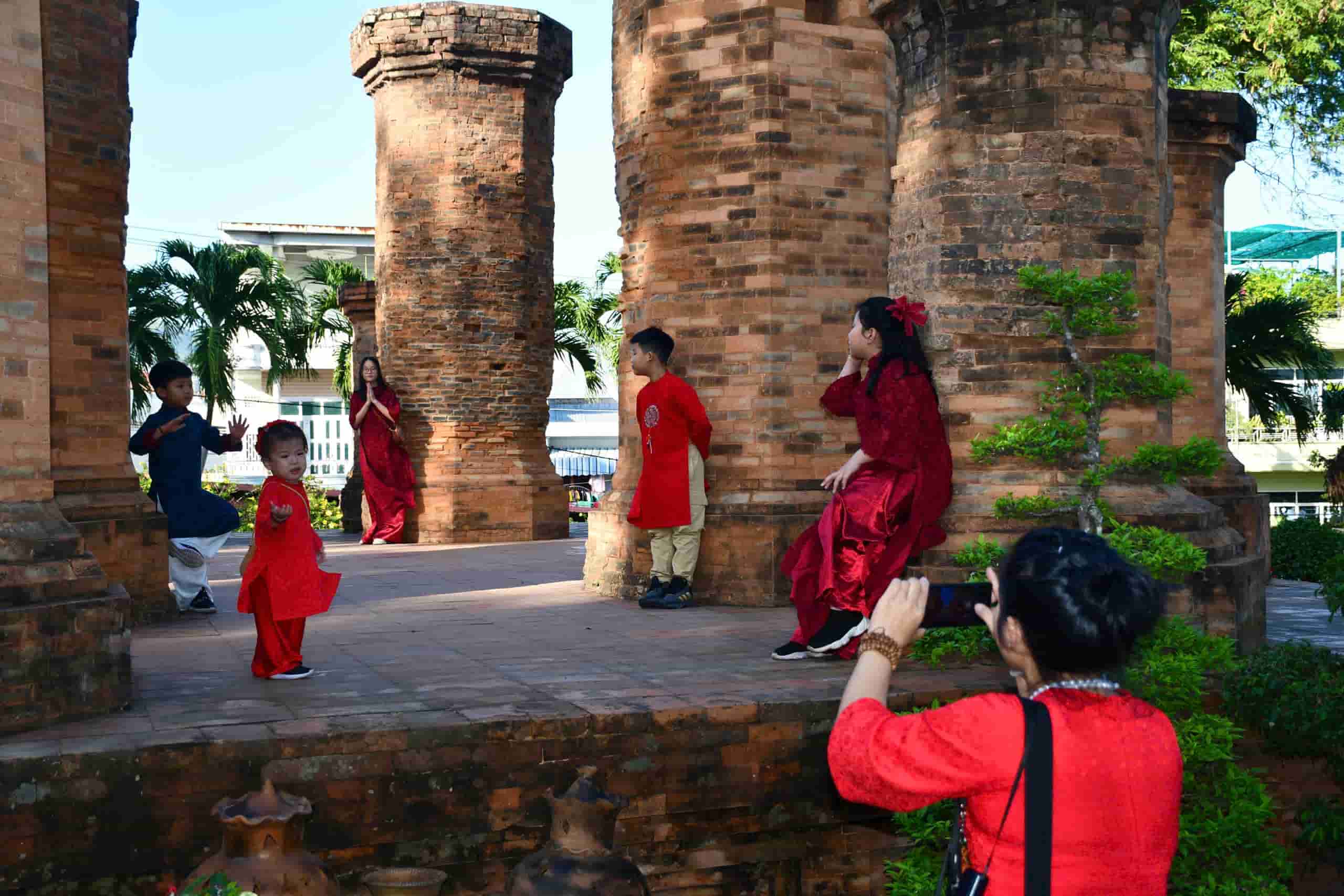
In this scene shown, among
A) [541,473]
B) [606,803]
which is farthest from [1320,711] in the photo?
[541,473]

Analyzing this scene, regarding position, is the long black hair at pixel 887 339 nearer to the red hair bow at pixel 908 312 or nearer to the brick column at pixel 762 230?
Answer: the red hair bow at pixel 908 312

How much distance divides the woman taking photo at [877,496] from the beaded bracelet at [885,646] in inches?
156

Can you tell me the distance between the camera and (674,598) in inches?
354

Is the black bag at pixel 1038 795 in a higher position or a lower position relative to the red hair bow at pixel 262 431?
lower

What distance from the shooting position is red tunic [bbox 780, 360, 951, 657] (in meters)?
6.61

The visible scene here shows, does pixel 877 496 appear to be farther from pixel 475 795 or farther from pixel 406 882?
pixel 406 882

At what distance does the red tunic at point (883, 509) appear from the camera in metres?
6.61

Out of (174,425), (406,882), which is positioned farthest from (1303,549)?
(406,882)

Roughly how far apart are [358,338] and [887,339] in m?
12.6

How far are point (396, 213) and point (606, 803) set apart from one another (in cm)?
1225

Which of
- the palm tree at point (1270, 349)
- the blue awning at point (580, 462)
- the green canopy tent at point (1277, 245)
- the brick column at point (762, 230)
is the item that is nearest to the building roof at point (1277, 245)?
the green canopy tent at point (1277, 245)

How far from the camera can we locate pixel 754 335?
9.13 meters

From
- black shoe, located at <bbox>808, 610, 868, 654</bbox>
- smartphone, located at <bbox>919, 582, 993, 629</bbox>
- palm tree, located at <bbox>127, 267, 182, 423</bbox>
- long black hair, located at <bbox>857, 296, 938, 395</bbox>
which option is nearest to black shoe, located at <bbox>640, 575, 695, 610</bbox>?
black shoe, located at <bbox>808, 610, 868, 654</bbox>

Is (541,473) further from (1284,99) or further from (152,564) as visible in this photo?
(1284,99)
